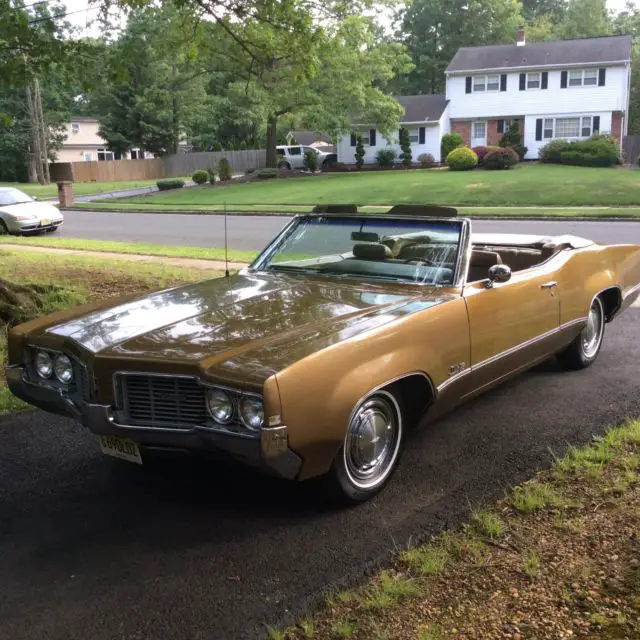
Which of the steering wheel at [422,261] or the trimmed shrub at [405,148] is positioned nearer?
the steering wheel at [422,261]

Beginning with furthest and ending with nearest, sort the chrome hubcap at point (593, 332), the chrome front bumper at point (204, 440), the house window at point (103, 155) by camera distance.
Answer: the house window at point (103, 155) < the chrome hubcap at point (593, 332) < the chrome front bumper at point (204, 440)

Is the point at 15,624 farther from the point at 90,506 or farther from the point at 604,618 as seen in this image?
the point at 604,618

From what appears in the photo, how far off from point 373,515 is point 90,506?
1528mm

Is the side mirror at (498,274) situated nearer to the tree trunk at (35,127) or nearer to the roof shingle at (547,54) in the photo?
the roof shingle at (547,54)

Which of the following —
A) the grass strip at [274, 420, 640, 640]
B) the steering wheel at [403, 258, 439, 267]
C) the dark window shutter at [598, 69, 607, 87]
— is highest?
the dark window shutter at [598, 69, 607, 87]

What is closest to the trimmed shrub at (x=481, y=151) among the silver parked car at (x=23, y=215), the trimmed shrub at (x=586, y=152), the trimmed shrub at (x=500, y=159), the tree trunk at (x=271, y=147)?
the trimmed shrub at (x=500, y=159)

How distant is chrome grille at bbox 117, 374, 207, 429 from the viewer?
3.38 metres

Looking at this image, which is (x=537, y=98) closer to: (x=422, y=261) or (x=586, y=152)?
(x=586, y=152)

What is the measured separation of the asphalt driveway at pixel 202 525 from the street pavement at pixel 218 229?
11.2m

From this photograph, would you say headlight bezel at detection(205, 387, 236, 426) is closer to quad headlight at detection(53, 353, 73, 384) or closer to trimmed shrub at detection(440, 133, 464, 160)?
quad headlight at detection(53, 353, 73, 384)

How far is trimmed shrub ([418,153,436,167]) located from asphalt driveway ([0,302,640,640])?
41.5 meters

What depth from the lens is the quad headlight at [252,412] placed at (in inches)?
126

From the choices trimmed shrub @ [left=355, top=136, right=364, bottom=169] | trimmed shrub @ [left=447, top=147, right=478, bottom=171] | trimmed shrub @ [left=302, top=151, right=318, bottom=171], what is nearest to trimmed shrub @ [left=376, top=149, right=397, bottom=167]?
trimmed shrub @ [left=355, top=136, right=364, bottom=169]

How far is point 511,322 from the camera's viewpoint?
4.80 meters
